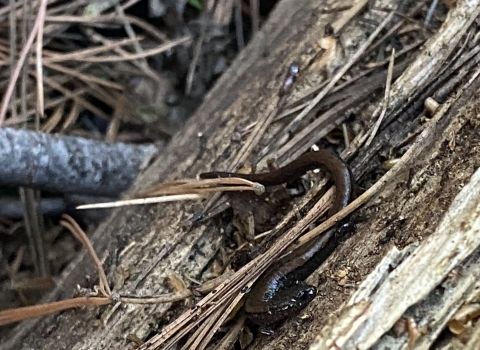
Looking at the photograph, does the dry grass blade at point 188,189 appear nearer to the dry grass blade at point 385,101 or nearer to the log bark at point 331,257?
the log bark at point 331,257

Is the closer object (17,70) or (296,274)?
(296,274)

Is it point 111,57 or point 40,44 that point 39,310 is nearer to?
point 40,44

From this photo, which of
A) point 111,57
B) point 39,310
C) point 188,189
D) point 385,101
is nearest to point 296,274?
point 188,189

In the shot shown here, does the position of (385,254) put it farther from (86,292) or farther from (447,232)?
(86,292)

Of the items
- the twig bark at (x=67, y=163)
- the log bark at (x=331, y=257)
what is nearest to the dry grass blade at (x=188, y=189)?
the log bark at (x=331, y=257)

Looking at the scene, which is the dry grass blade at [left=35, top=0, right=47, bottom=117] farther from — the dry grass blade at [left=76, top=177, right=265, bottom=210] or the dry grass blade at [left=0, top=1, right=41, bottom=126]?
the dry grass blade at [left=76, top=177, right=265, bottom=210]

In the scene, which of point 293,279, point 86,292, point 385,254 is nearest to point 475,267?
point 385,254

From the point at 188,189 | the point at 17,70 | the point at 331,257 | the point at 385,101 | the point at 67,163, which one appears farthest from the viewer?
the point at 17,70
